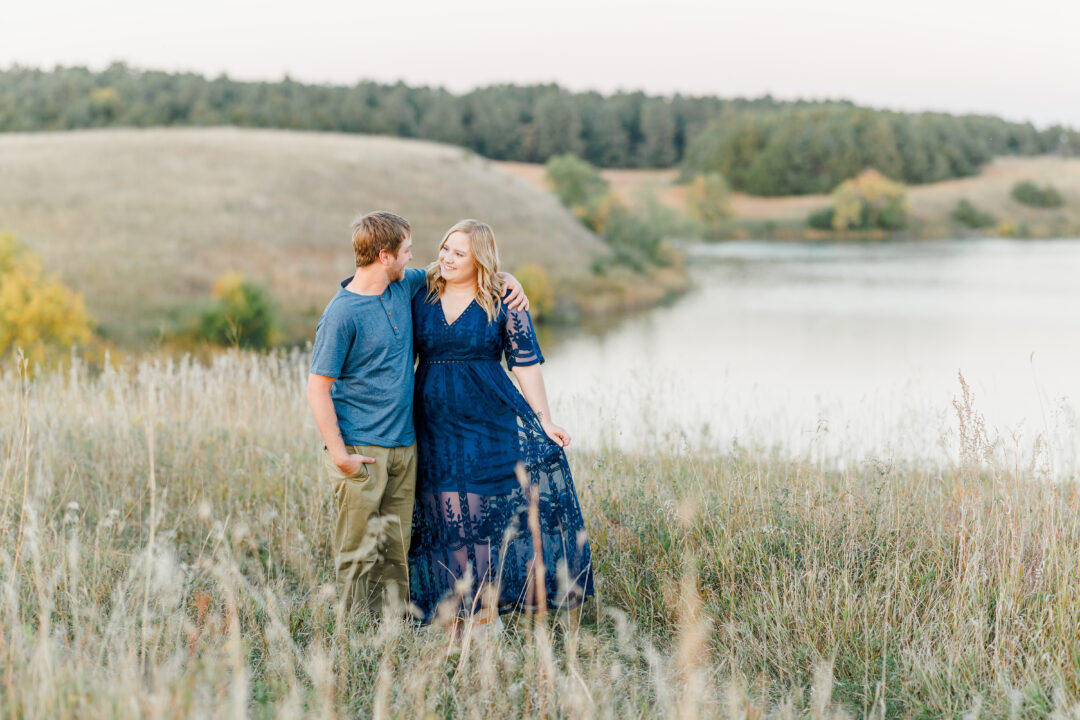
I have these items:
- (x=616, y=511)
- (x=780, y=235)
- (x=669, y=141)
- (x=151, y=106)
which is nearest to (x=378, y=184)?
(x=151, y=106)

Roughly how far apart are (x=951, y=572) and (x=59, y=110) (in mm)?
69431

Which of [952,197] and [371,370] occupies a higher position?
[952,197]

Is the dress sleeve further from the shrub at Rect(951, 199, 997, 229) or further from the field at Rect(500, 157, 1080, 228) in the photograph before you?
the shrub at Rect(951, 199, 997, 229)

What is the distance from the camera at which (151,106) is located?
63625mm

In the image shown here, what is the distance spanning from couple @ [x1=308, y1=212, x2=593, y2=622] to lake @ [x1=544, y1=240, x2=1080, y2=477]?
7.32 ft

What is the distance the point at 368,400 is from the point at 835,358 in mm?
21191

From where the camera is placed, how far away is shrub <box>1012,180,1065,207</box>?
259 ft

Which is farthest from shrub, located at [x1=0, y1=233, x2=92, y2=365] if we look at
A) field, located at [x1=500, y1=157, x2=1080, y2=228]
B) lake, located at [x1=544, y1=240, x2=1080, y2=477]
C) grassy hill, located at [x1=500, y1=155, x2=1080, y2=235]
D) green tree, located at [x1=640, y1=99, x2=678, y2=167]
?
green tree, located at [x1=640, y1=99, x2=678, y2=167]

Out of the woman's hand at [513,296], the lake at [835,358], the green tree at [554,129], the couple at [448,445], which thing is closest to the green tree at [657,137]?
the green tree at [554,129]

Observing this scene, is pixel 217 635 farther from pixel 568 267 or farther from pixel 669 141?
pixel 669 141

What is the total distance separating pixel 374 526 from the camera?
359 cm

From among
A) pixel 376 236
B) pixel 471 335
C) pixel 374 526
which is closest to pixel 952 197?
pixel 471 335

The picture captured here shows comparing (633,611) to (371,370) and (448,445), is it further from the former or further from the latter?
(371,370)

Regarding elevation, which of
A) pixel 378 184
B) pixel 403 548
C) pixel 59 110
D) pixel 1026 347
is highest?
pixel 59 110
